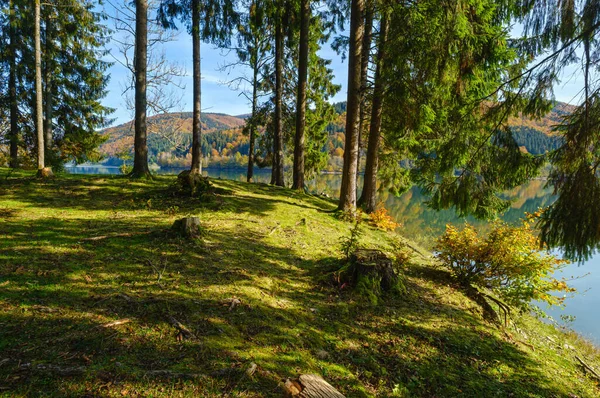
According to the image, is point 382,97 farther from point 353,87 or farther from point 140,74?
point 140,74

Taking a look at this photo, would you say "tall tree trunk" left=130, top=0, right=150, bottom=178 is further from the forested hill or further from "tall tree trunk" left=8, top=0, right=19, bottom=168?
"tall tree trunk" left=8, top=0, right=19, bottom=168

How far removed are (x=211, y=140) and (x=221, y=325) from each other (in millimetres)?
124808

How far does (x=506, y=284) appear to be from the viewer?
5652 mm

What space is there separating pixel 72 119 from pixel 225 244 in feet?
59.8

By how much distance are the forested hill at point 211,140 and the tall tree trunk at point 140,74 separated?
1.74 meters

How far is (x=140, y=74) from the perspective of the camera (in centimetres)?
974

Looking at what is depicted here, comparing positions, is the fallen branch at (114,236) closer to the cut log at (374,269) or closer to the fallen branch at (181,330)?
the fallen branch at (181,330)

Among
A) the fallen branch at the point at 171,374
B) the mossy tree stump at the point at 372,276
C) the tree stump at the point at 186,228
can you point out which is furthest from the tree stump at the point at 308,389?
the tree stump at the point at 186,228

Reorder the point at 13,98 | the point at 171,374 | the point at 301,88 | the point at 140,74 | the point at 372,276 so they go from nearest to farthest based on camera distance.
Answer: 1. the point at 171,374
2. the point at 372,276
3. the point at 140,74
4. the point at 301,88
5. the point at 13,98

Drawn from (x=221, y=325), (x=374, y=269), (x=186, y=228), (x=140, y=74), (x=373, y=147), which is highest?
(x=140, y=74)

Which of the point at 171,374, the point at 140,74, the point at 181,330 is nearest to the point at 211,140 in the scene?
the point at 140,74

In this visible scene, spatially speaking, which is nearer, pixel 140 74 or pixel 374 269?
pixel 374 269

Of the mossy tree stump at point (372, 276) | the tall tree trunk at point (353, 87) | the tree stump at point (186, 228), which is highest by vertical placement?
the tall tree trunk at point (353, 87)

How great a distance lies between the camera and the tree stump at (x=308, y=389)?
80.3 inches
